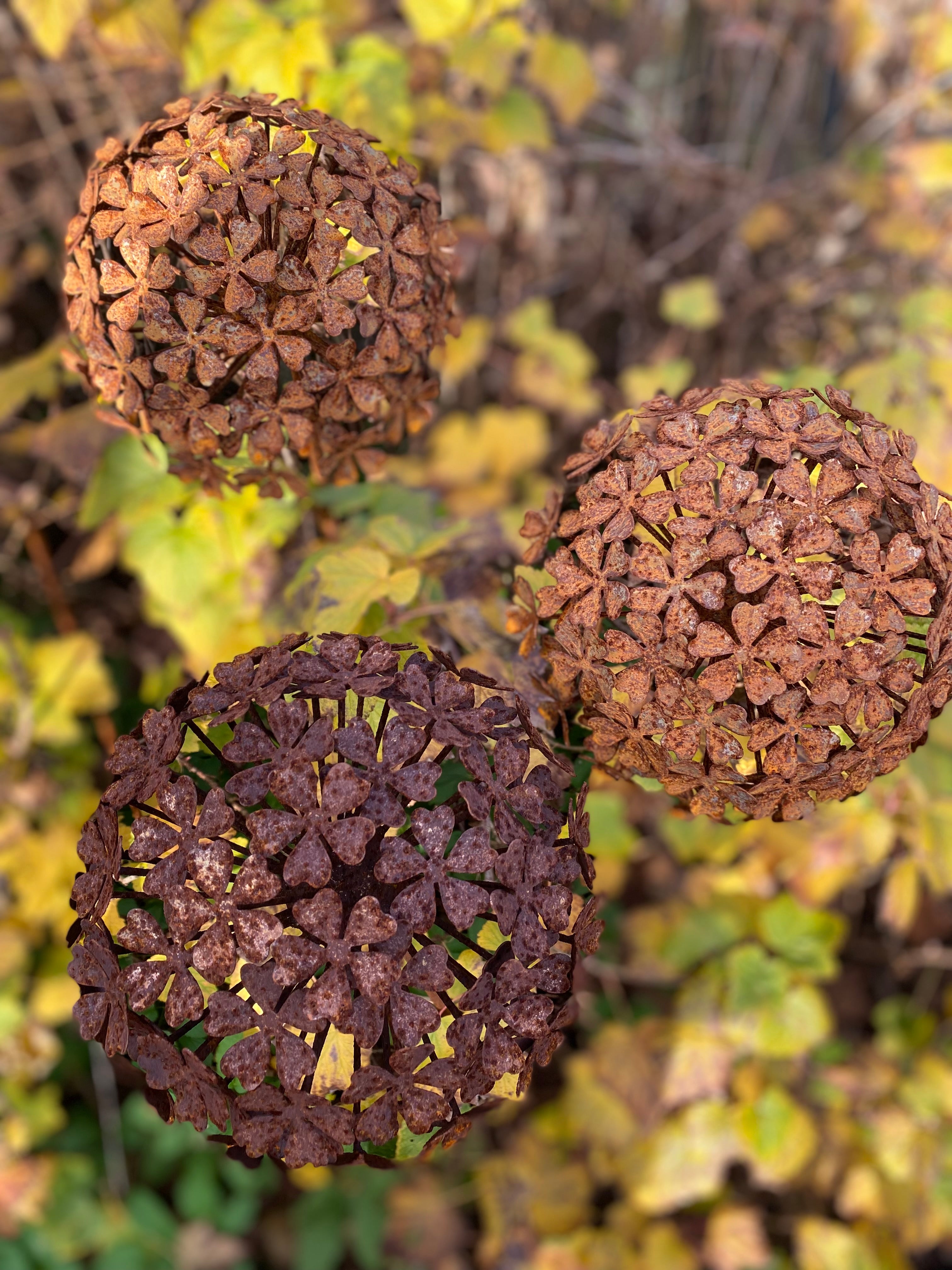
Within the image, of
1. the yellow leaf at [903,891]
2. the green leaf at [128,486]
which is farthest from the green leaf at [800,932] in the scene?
the green leaf at [128,486]

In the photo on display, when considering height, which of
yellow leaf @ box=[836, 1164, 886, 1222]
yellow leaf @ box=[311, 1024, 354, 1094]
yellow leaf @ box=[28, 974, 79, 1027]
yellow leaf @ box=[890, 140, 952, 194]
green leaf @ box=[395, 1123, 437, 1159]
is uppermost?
yellow leaf @ box=[311, 1024, 354, 1094]

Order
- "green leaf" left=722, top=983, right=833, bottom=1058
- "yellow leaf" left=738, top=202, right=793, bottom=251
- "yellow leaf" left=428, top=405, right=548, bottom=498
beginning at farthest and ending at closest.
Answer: "yellow leaf" left=738, top=202, right=793, bottom=251 < "yellow leaf" left=428, top=405, right=548, bottom=498 < "green leaf" left=722, top=983, right=833, bottom=1058

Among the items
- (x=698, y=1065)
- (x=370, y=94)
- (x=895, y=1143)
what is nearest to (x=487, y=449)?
(x=370, y=94)

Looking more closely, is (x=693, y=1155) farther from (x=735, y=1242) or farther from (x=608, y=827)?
(x=608, y=827)

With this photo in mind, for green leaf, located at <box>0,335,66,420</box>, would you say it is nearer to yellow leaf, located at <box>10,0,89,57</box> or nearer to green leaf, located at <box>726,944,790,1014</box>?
yellow leaf, located at <box>10,0,89,57</box>

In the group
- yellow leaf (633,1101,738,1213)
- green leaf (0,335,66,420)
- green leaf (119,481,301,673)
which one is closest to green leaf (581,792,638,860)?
yellow leaf (633,1101,738,1213)
